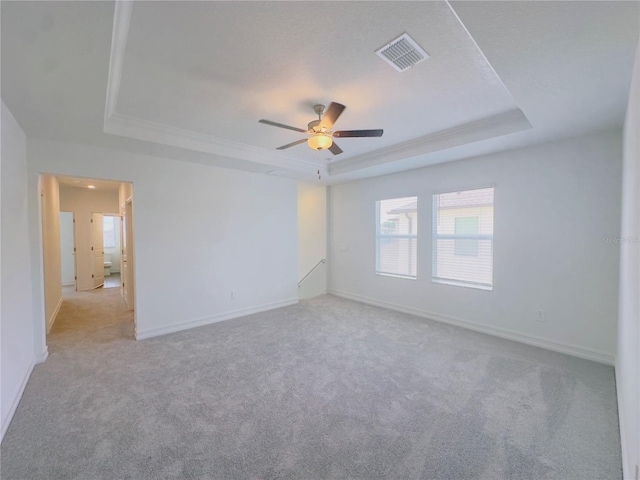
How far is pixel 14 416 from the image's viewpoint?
2.18 metres

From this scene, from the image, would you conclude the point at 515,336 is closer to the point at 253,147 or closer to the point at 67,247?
the point at 253,147

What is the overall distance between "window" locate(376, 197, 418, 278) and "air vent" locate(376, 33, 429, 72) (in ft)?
9.74

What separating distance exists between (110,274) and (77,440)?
932 centimetres

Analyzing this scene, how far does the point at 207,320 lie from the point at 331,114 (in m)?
3.62

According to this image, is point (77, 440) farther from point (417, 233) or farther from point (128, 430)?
point (417, 233)

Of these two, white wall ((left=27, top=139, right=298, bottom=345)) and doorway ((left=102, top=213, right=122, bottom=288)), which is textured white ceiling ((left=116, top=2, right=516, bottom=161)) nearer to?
white wall ((left=27, top=139, right=298, bottom=345))

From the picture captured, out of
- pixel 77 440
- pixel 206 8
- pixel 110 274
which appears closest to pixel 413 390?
pixel 77 440

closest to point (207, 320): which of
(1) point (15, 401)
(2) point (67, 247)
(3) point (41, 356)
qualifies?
(3) point (41, 356)

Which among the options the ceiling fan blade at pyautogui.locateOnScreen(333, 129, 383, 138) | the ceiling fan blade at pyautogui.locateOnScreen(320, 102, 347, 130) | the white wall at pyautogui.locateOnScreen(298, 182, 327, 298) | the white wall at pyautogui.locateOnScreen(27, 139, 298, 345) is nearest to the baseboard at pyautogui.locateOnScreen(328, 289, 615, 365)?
the white wall at pyautogui.locateOnScreen(298, 182, 327, 298)

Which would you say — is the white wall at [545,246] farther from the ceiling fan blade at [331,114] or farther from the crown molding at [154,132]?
the ceiling fan blade at [331,114]

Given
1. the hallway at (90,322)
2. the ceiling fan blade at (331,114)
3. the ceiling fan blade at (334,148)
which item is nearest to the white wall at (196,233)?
the hallway at (90,322)

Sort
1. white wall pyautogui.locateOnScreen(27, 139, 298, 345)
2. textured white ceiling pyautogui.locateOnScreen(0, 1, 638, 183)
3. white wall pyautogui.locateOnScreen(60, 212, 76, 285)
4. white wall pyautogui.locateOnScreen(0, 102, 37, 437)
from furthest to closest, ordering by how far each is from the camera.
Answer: white wall pyautogui.locateOnScreen(60, 212, 76, 285), white wall pyautogui.locateOnScreen(27, 139, 298, 345), white wall pyautogui.locateOnScreen(0, 102, 37, 437), textured white ceiling pyautogui.locateOnScreen(0, 1, 638, 183)

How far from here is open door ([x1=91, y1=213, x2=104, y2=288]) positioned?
292 inches

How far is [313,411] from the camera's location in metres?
2.25
